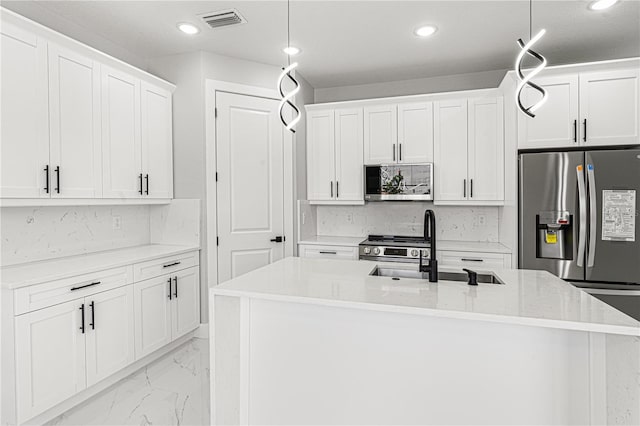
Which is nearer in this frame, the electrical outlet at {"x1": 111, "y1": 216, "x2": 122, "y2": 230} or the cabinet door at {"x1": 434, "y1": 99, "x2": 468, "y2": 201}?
the electrical outlet at {"x1": 111, "y1": 216, "x2": 122, "y2": 230}

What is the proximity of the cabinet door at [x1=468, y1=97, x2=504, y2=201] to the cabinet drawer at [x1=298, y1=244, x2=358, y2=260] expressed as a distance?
1345 mm

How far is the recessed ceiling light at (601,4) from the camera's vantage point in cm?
258

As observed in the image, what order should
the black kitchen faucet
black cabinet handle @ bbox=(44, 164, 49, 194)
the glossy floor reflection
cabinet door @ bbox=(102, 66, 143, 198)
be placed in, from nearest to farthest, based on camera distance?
the black kitchen faucet → the glossy floor reflection → black cabinet handle @ bbox=(44, 164, 49, 194) → cabinet door @ bbox=(102, 66, 143, 198)

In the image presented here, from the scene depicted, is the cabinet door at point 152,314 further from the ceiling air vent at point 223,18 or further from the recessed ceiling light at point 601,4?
the recessed ceiling light at point 601,4

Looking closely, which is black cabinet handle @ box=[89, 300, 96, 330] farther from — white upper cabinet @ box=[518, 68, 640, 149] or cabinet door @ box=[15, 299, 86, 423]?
white upper cabinet @ box=[518, 68, 640, 149]

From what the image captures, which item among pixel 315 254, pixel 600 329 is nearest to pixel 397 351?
pixel 600 329

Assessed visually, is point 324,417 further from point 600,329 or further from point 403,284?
point 600,329

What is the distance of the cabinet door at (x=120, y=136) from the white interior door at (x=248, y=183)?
28.1 inches

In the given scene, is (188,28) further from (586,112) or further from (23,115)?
(586,112)

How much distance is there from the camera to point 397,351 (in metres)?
1.74

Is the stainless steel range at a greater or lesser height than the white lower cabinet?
greater

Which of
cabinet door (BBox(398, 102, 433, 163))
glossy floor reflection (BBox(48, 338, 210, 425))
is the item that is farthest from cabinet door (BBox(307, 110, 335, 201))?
glossy floor reflection (BBox(48, 338, 210, 425))

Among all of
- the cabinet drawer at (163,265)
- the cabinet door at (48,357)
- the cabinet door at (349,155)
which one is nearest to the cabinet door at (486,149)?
the cabinet door at (349,155)

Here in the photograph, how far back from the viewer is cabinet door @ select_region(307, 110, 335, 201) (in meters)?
4.14
